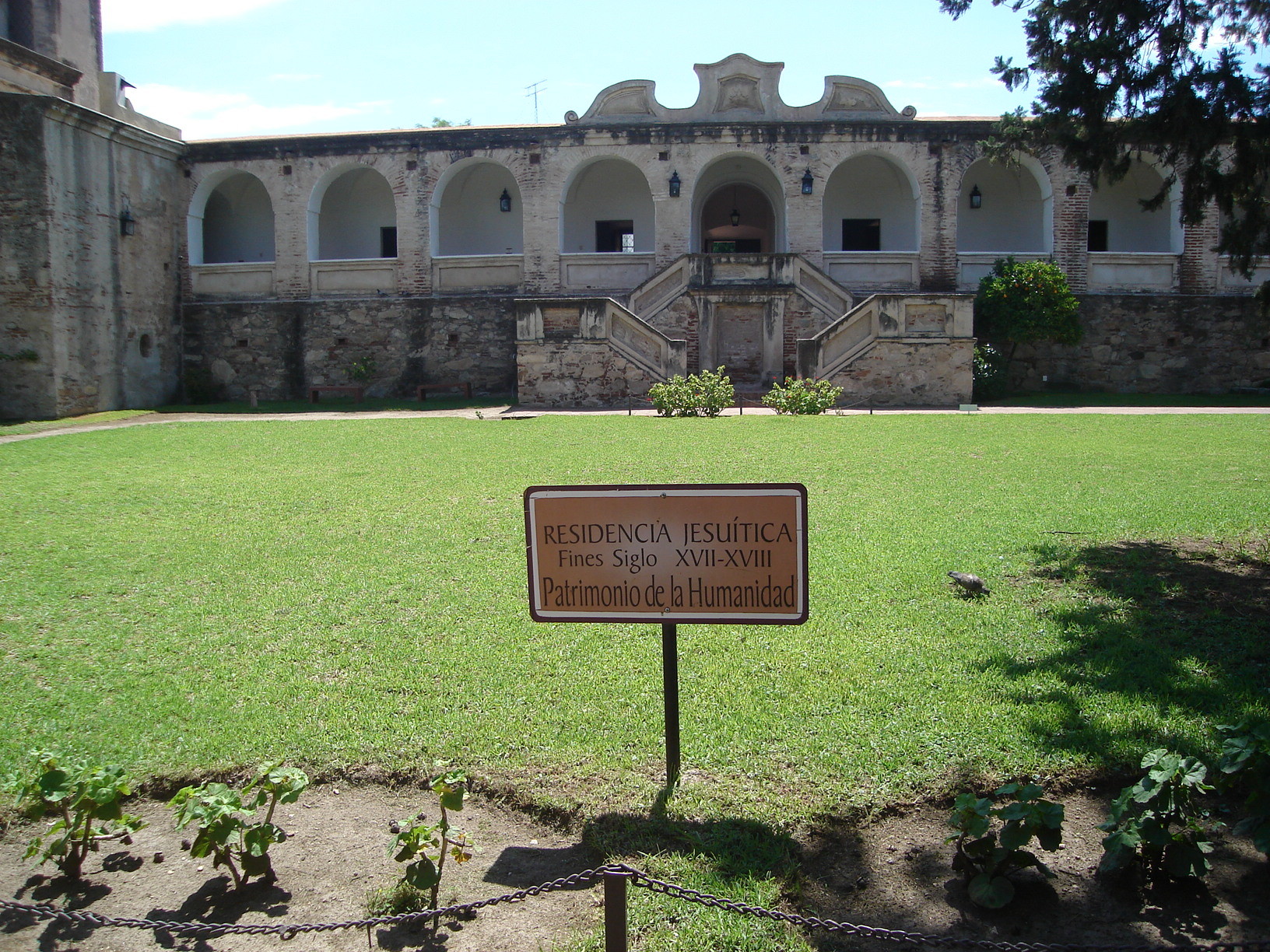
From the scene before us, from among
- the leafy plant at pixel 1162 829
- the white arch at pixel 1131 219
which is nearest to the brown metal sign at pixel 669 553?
the leafy plant at pixel 1162 829

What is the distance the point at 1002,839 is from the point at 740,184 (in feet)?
84.3

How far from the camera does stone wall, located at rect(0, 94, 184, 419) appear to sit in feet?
63.7

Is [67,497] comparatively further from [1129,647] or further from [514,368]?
[514,368]

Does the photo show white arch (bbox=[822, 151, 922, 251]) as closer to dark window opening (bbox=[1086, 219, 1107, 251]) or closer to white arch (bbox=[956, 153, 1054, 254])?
white arch (bbox=[956, 153, 1054, 254])

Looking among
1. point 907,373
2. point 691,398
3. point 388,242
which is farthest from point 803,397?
point 388,242

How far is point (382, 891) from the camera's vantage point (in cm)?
320

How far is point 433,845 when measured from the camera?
314cm

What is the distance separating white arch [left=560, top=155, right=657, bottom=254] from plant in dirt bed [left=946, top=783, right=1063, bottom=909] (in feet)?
79.0

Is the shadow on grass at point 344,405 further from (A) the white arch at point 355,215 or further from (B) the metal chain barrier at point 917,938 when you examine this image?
(B) the metal chain barrier at point 917,938

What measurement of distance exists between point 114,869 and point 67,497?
7358 mm

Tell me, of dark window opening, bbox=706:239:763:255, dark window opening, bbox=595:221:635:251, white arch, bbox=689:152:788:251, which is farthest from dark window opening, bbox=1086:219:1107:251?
dark window opening, bbox=595:221:635:251

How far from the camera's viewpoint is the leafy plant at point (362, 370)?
24.0 meters

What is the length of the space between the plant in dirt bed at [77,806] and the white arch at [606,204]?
23550 millimetres

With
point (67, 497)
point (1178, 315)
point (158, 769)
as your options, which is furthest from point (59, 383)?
point (1178, 315)
